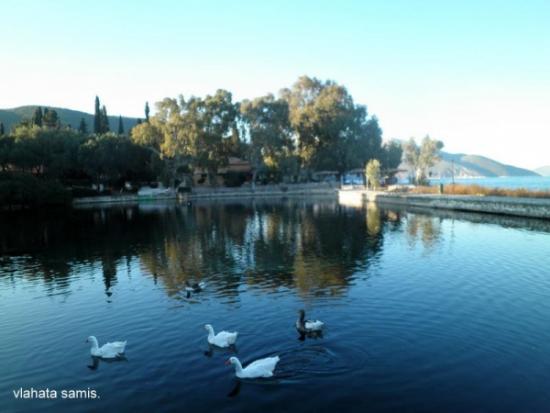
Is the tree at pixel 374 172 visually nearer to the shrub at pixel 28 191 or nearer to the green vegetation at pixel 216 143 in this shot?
the green vegetation at pixel 216 143

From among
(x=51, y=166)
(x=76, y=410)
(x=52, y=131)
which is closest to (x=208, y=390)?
(x=76, y=410)

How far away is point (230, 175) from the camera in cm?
10700

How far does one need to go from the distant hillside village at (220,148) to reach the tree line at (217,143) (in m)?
0.21

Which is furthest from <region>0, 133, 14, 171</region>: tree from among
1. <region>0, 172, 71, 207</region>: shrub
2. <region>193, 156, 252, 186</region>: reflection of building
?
<region>193, 156, 252, 186</region>: reflection of building

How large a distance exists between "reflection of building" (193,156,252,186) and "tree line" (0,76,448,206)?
3911 mm

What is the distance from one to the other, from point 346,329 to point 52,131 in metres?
90.5

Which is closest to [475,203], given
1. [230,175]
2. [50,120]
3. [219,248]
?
[219,248]

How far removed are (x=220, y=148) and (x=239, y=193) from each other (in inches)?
410

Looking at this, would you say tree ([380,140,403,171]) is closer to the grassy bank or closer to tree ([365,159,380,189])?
tree ([365,159,380,189])

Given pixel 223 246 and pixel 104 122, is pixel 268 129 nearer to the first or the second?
pixel 104 122

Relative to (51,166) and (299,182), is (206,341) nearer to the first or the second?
(51,166)

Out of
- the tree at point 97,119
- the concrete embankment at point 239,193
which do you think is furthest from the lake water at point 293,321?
the tree at point 97,119

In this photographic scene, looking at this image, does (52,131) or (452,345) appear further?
(52,131)

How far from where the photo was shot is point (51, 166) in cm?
8144
